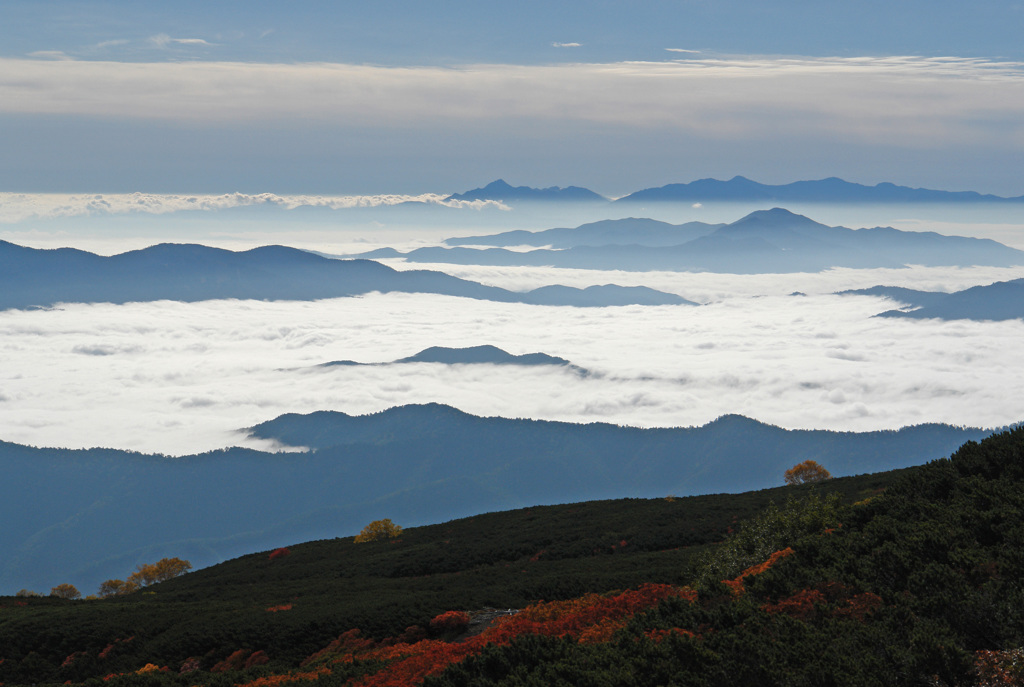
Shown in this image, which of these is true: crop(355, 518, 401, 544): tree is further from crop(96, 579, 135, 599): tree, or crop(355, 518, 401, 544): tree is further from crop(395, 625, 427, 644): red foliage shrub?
A: crop(395, 625, 427, 644): red foliage shrub

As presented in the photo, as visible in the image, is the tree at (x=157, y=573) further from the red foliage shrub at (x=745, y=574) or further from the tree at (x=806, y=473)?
the red foliage shrub at (x=745, y=574)

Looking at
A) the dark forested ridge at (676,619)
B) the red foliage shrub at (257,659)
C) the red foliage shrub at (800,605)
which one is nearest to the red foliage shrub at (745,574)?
the dark forested ridge at (676,619)

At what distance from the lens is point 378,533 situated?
10119 centimetres

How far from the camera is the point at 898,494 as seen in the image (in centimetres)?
3041

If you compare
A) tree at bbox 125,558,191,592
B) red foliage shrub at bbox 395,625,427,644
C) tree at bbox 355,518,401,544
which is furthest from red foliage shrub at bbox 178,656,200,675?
tree at bbox 125,558,191,592

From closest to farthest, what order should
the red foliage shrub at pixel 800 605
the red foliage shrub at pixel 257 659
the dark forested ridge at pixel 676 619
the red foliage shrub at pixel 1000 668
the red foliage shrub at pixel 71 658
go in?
the red foliage shrub at pixel 1000 668
the dark forested ridge at pixel 676 619
the red foliage shrub at pixel 800 605
the red foliage shrub at pixel 257 659
the red foliage shrub at pixel 71 658

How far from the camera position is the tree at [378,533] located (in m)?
97.6

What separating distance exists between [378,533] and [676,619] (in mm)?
82925

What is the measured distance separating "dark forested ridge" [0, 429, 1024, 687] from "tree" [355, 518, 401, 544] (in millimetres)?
39670

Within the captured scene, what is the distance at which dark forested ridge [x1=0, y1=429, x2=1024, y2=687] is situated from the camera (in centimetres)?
1847

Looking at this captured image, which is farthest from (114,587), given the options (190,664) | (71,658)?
(190,664)

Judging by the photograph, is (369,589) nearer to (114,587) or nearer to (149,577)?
(149,577)

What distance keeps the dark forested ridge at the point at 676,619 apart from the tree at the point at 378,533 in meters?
39.7

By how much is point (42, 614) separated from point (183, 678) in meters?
22.6
